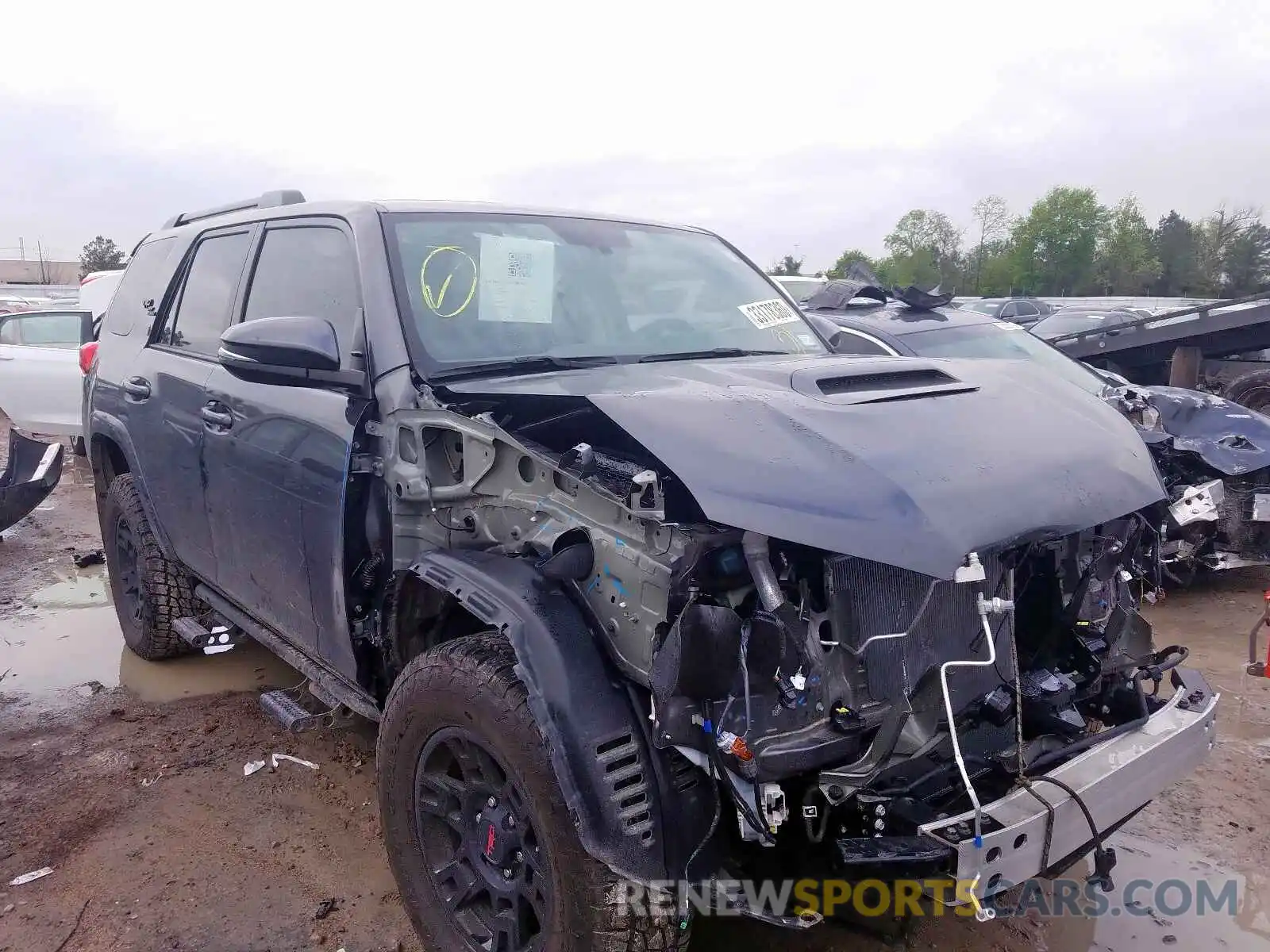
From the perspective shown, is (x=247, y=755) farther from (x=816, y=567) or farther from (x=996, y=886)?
(x=996, y=886)

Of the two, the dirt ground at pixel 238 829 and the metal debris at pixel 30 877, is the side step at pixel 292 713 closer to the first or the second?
the dirt ground at pixel 238 829

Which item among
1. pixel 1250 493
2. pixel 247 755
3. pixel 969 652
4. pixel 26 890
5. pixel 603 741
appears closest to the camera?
pixel 603 741

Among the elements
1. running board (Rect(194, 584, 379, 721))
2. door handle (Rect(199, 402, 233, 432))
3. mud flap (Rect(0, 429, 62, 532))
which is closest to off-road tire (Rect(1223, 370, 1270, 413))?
running board (Rect(194, 584, 379, 721))

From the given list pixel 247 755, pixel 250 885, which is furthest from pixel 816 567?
pixel 247 755

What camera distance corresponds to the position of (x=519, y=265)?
3062 millimetres

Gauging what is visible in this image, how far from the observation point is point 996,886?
1825 millimetres

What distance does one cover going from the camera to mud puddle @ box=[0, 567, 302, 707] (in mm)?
4551

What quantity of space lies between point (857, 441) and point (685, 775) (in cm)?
81

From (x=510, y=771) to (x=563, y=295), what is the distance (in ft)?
5.24

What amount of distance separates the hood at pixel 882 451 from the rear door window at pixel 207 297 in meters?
1.58

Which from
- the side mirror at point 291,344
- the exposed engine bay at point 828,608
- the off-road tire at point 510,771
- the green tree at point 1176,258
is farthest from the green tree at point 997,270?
the off-road tire at point 510,771

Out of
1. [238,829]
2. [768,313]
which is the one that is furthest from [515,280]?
[238,829]

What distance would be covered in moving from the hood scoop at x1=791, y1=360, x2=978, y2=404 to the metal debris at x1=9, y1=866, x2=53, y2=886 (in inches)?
111

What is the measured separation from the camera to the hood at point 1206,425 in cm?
531
